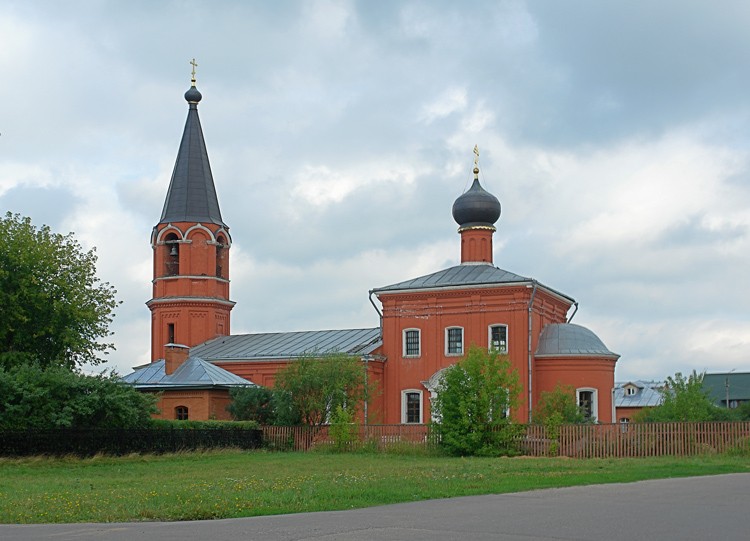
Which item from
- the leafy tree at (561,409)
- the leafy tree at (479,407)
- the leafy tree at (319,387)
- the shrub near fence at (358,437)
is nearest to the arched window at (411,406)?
the leafy tree at (319,387)

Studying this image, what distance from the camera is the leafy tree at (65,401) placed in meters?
29.6

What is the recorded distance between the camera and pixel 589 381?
42656 mm

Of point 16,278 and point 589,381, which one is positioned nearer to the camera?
point 16,278

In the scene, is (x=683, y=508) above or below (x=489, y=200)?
below

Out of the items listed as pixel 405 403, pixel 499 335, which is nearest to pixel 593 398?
pixel 499 335

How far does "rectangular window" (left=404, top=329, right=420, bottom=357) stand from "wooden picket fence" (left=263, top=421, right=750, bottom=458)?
10.7 metres

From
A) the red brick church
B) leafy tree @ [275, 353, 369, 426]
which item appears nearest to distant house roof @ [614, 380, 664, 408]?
the red brick church

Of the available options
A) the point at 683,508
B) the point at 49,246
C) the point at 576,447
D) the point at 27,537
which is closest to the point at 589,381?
the point at 576,447

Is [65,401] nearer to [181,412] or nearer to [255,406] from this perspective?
[255,406]

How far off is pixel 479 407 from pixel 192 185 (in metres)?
25.0

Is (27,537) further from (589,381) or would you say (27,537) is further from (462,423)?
(589,381)

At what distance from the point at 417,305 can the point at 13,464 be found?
2102cm

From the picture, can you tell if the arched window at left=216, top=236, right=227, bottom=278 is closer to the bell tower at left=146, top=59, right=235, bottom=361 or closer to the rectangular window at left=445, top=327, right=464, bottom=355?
the bell tower at left=146, top=59, right=235, bottom=361

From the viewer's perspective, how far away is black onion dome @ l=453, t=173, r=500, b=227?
4669 cm
